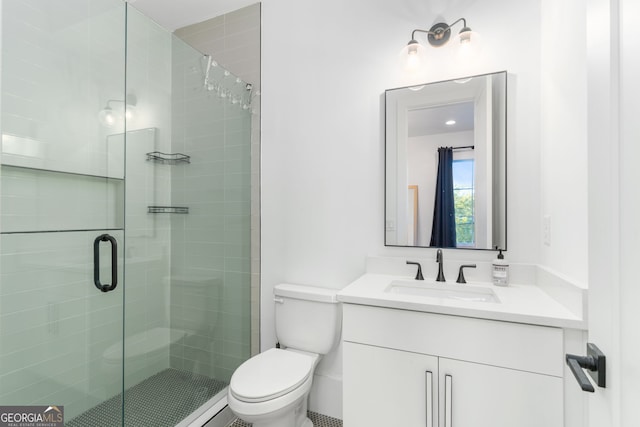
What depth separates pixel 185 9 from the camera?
215cm

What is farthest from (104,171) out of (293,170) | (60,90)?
(293,170)

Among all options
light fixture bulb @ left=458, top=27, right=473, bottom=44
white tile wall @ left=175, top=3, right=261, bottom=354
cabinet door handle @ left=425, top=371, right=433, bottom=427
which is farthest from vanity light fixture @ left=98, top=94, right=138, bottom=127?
cabinet door handle @ left=425, top=371, right=433, bottom=427

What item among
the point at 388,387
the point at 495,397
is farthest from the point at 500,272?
the point at 388,387

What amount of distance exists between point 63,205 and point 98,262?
33cm

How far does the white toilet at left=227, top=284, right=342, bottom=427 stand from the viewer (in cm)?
130

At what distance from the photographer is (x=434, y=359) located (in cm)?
116

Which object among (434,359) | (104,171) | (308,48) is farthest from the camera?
(308,48)

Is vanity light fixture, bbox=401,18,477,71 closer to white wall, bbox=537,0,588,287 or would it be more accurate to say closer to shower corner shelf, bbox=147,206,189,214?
white wall, bbox=537,0,588,287

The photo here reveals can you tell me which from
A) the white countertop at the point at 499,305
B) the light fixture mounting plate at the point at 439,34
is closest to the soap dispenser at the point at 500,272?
the white countertop at the point at 499,305

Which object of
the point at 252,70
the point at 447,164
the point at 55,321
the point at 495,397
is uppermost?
the point at 252,70

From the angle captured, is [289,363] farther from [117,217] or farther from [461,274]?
[117,217]

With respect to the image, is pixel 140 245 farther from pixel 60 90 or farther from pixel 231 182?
pixel 60 90

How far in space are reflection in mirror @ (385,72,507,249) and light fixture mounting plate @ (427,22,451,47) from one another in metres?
0.20

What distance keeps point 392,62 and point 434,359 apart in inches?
59.8
